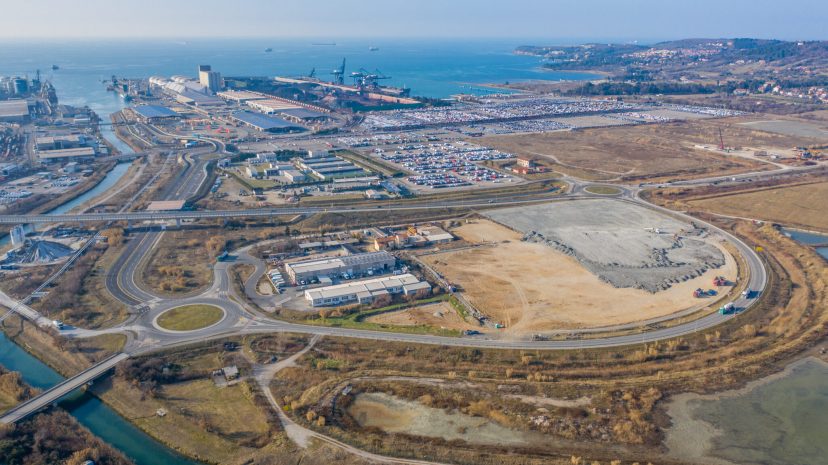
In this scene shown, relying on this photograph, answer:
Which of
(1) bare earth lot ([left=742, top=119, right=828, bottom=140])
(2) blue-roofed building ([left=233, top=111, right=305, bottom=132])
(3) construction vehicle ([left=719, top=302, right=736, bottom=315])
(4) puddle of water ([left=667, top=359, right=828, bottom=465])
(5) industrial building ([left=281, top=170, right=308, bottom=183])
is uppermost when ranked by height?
(1) bare earth lot ([left=742, top=119, right=828, bottom=140])

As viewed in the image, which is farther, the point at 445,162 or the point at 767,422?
the point at 445,162

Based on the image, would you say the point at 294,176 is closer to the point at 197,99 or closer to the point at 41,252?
the point at 41,252

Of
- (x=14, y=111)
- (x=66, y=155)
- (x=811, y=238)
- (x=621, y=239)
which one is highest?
(x=14, y=111)

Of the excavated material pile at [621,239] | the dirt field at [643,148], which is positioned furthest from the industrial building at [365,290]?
the dirt field at [643,148]

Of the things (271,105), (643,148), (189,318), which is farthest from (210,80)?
(189,318)

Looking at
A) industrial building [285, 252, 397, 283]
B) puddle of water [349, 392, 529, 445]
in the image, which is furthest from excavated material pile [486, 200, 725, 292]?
puddle of water [349, 392, 529, 445]

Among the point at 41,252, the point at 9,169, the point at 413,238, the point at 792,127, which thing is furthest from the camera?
the point at 792,127

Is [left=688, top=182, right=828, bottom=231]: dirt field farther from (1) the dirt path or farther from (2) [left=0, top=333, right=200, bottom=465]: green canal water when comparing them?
(2) [left=0, top=333, right=200, bottom=465]: green canal water
